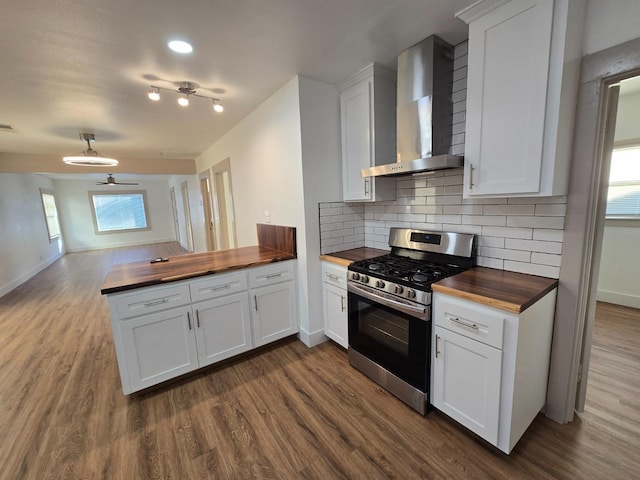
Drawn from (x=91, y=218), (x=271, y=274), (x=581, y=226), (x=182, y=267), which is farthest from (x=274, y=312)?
(x=91, y=218)

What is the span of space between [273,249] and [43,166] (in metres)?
4.74

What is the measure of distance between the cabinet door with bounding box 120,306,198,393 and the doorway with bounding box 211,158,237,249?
2.26 metres

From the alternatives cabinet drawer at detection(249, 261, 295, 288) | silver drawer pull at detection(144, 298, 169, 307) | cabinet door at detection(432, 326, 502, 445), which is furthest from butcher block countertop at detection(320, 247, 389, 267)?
silver drawer pull at detection(144, 298, 169, 307)

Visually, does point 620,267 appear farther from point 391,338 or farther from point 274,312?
point 274,312

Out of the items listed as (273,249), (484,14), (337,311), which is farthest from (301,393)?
(484,14)

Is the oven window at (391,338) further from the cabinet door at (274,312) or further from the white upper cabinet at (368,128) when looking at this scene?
the white upper cabinet at (368,128)

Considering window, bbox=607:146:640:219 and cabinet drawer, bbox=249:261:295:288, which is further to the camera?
window, bbox=607:146:640:219

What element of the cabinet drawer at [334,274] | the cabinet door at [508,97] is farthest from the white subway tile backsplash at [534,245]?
the cabinet drawer at [334,274]

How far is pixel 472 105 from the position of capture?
5.25 ft

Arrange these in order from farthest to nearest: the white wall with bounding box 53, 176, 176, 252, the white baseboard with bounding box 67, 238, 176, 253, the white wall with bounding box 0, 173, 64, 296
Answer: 1. the white baseboard with bounding box 67, 238, 176, 253
2. the white wall with bounding box 53, 176, 176, 252
3. the white wall with bounding box 0, 173, 64, 296

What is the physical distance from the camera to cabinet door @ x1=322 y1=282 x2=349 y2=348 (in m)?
2.38

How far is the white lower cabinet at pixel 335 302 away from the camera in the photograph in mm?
2361

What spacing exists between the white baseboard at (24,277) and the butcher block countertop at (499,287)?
6926 millimetres

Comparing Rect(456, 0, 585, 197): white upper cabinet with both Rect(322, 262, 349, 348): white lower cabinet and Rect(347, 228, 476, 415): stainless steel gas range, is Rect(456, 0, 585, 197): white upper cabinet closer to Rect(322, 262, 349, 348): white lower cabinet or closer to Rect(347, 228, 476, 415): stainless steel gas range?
Rect(347, 228, 476, 415): stainless steel gas range
